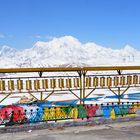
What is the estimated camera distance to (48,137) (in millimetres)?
8969

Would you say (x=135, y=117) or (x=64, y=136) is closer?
(x=64, y=136)

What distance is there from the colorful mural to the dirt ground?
0.59m

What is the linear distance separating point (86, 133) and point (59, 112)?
1.46 m

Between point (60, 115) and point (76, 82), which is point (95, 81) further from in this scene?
point (60, 115)

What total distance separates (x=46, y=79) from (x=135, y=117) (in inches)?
124

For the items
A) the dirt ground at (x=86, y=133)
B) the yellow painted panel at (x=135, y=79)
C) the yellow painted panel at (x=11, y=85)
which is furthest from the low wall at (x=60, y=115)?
the yellow painted panel at (x=135, y=79)

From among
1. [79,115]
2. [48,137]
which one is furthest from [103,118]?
[48,137]

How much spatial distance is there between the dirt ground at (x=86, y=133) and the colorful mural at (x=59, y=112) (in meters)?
0.59

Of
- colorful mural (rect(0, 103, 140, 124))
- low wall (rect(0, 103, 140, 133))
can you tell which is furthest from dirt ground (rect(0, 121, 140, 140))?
colorful mural (rect(0, 103, 140, 124))

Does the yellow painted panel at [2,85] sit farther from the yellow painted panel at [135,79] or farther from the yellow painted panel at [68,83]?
the yellow painted panel at [135,79]

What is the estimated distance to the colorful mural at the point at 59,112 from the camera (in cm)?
1014

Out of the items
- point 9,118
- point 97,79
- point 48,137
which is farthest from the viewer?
point 97,79

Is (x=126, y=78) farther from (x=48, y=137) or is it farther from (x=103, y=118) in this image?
(x=48, y=137)

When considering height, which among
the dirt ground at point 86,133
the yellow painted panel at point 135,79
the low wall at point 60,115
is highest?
the yellow painted panel at point 135,79
